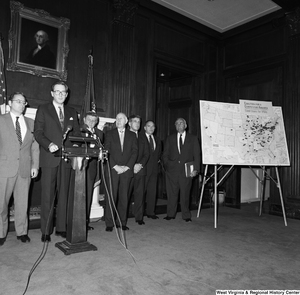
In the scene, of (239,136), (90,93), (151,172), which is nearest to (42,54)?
(90,93)

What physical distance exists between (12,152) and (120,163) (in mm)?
1342

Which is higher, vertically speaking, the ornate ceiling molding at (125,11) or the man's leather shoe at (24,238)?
the ornate ceiling molding at (125,11)

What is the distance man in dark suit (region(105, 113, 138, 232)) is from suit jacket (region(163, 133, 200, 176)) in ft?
2.83

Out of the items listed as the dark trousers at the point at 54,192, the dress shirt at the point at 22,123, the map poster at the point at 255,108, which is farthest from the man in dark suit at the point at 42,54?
the map poster at the point at 255,108

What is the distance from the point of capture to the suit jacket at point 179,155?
4617 mm

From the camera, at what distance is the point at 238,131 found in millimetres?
4508

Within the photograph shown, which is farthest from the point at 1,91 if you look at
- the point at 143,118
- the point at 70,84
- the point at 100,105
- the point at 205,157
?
the point at 205,157

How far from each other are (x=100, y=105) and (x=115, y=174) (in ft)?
4.87

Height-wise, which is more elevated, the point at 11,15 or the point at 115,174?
the point at 11,15

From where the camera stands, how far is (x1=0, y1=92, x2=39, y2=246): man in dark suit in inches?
122

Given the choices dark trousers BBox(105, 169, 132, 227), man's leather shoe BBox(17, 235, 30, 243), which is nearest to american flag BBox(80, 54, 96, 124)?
dark trousers BBox(105, 169, 132, 227)

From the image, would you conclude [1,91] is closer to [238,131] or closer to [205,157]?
[205,157]

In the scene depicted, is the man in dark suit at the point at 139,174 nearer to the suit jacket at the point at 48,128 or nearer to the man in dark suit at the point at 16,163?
the suit jacket at the point at 48,128

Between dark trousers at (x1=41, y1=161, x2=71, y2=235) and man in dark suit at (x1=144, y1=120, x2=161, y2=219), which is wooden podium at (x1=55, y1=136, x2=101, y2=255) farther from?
man in dark suit at (x1=144, y1=120, x2=161, y2=219)
